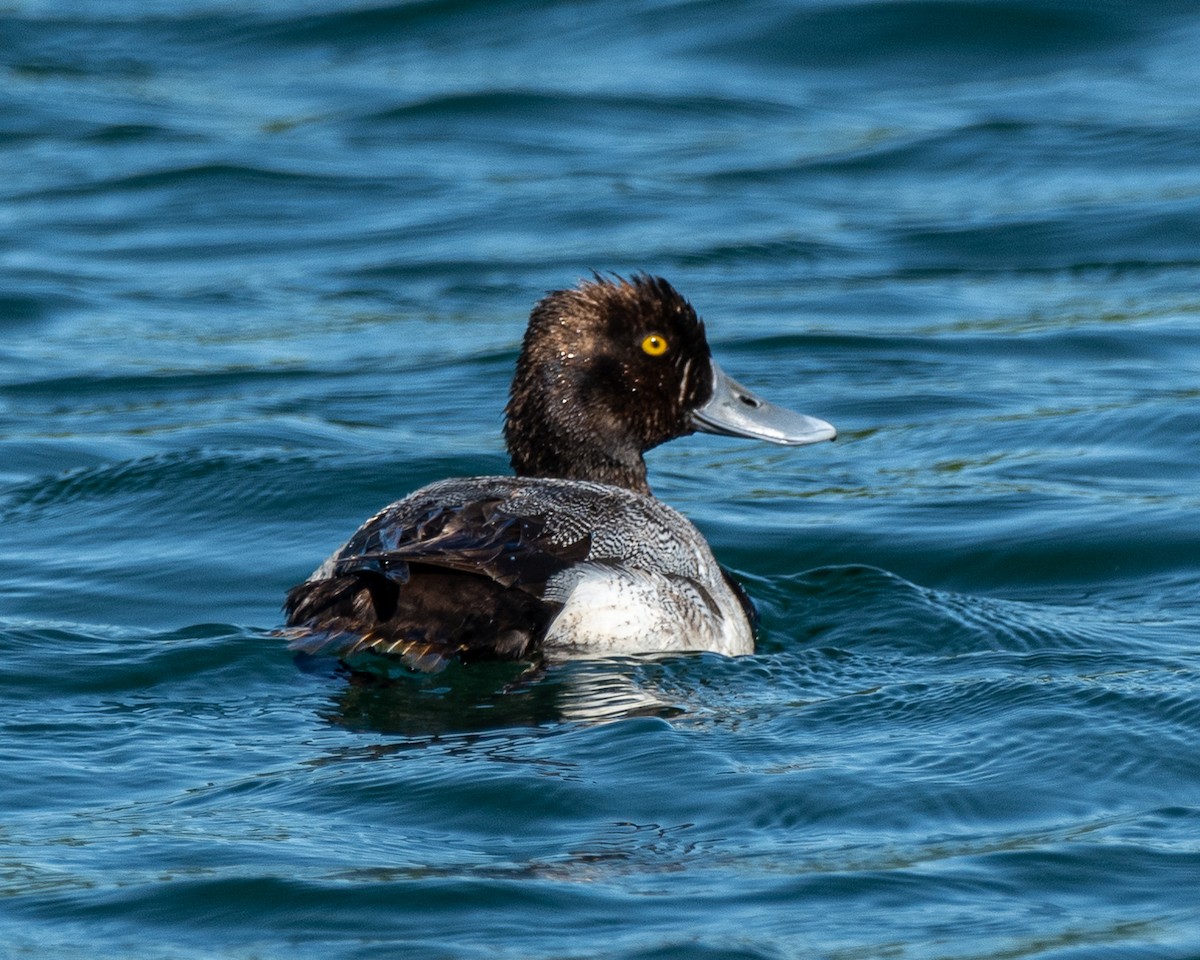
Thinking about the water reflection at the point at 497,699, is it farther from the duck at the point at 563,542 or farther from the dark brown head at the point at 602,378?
the dark brown head at the point at 602,378

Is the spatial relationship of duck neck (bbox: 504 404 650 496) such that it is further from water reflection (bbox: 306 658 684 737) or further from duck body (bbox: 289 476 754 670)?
water reflection (bbox: 306 658 684 737)

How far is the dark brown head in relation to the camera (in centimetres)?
821

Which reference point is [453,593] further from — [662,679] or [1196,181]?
[1196,181]

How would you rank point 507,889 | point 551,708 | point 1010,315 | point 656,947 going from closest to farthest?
point 656,947
point 507,889
point 551,708
point 1010,315

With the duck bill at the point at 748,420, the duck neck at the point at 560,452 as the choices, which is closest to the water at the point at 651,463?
the duck bill at the point at 748,420

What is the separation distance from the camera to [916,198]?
1578 cm

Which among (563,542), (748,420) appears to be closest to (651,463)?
(748,420)

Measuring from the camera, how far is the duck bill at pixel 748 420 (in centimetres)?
872

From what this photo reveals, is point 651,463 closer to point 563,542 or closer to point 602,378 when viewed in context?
point 602,378

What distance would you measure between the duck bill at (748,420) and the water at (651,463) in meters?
0.56

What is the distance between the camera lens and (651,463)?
36.8ft

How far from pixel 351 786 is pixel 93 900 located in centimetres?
86

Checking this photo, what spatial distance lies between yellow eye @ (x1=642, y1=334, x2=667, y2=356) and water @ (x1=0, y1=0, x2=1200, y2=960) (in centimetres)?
111

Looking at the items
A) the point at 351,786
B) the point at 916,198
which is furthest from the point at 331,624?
the point at 916,198
